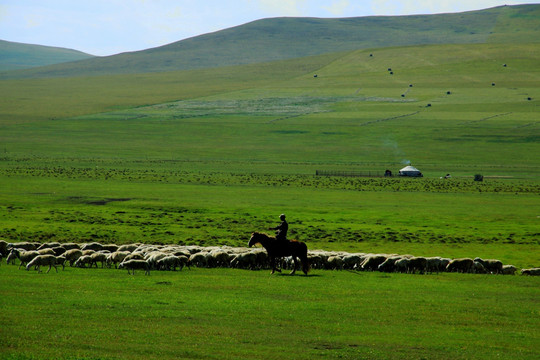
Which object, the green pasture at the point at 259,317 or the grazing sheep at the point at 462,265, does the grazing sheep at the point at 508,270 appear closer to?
the grazing sheep at the point at 462,265

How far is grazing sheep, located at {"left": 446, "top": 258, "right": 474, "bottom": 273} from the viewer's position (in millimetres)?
24375

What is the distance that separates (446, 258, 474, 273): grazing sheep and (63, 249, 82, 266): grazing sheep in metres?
12.2

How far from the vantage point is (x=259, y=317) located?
50.0ft

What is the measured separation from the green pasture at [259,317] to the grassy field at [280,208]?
7 centimetres

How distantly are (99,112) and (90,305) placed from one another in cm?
13263

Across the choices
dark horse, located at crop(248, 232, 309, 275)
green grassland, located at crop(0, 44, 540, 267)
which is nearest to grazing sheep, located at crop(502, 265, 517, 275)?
green grassland, located at crop(0, 44, 540, 267)

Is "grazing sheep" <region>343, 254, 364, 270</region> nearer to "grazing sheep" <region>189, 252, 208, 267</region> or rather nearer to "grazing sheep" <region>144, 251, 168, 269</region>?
"grazing sheep" <region>189, 252, 208, 267</region>

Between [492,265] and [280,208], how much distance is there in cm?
2318

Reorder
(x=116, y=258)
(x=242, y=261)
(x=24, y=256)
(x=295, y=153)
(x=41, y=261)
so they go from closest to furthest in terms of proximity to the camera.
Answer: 1. (x=41, y=261)
2. (x=24, y=256)
3. (x=116, y=258)
4. (x=242, y=261)
5. (x=295, y=153)

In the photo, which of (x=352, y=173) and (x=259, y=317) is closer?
(x=259, y=317)

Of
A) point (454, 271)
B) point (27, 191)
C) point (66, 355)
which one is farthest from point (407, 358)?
point (27, 191)

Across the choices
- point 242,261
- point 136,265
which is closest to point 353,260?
point 242,261

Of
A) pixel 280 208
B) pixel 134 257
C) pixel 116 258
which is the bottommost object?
pixel 280 208

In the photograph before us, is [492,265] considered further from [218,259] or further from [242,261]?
[218,259]
